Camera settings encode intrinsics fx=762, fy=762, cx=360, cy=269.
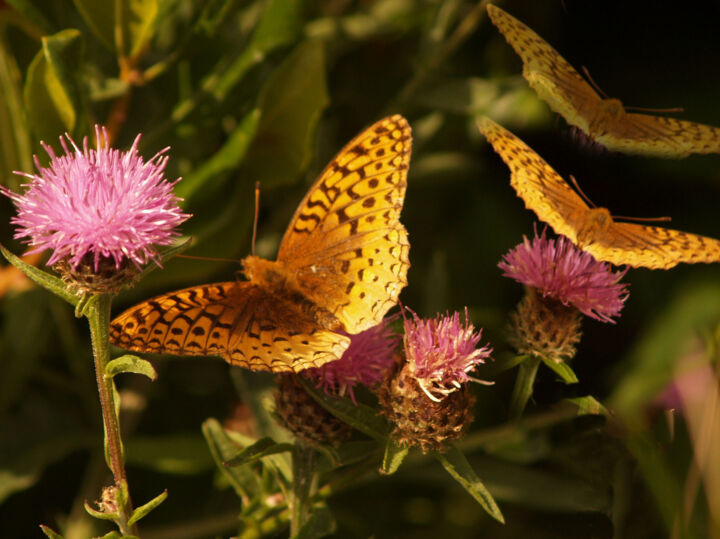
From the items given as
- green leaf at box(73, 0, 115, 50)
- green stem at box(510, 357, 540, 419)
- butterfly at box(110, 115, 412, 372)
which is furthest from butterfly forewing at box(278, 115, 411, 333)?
green leaf at box(73, 0, 115, 50)

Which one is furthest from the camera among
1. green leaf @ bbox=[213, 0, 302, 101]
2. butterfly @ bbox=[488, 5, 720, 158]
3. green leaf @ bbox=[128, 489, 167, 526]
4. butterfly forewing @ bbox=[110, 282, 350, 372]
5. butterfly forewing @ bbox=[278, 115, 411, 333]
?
green leaf @ bbox=[213, 0, 302, 101]

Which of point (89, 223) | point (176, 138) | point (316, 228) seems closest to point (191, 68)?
point (176, 138)

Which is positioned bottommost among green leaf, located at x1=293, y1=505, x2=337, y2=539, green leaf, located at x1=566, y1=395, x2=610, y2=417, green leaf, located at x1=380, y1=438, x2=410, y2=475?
green leaf, located at x1=293, y1=505, x2=337, y2=539

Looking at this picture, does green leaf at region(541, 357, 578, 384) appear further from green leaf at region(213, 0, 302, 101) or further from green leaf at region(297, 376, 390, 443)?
green leaf at region(213, 0, 302, 101)

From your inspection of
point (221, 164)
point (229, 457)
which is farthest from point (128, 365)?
point (221, 164)

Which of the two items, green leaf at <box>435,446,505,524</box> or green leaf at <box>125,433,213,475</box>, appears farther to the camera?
green leaf at <box>125,433,213,475</box>

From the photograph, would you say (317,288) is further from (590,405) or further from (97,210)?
(590,405)

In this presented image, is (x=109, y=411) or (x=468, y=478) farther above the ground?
(x=109, y=411)
